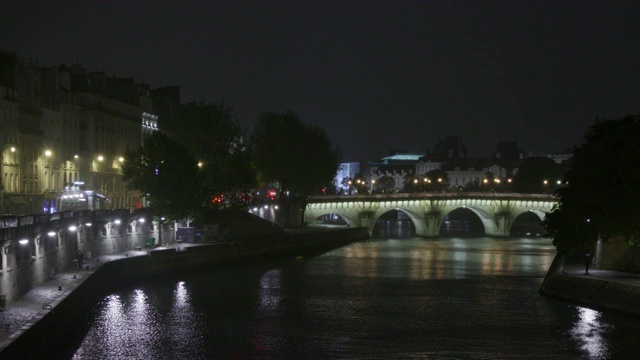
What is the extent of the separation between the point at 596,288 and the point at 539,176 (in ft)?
385

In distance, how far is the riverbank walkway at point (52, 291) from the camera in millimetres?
35353

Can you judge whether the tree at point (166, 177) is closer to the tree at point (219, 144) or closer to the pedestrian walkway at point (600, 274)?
the tree at point (219, 144)

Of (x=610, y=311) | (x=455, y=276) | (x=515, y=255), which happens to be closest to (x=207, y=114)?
(x=515, y=255)

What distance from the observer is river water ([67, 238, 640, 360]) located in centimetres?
4172

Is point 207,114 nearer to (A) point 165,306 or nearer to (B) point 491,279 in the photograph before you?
(B) point 491,279

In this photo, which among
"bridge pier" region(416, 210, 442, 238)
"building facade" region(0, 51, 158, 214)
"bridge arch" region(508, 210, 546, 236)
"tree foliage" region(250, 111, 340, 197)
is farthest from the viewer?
"bridge arch" region(508, 210, 546, 236)

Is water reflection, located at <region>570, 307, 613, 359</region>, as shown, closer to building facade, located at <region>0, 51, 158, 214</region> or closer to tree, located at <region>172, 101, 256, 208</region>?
building facade, located at <region>0, 51, 158, 214</region>

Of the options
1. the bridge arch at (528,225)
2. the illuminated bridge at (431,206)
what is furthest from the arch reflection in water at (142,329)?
the bridge arch at (528,225)

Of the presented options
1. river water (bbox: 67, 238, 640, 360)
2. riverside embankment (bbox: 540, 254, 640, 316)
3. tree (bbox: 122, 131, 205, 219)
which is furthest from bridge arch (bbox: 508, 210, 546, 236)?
riverside embankment (bbox: 540, 254, 640, 316)

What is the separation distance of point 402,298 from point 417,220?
69.9 m

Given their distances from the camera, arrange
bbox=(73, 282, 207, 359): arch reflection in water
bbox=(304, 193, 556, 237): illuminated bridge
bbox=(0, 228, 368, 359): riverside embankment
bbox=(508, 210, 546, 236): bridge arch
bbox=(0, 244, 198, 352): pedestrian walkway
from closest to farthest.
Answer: bbox=(0, 244, 198, 352): pedestrian walkway
bbox=(0, 228, 368, 359): riverside embankment
bbox=(73, 282, 207, 359): arch reflection in water
bbox=(304, 193, 556, 237): illuminated bridge
bbox=(508, 210, 546, 236): bridge arch

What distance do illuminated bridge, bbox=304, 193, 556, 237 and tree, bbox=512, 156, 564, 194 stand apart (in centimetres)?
3355

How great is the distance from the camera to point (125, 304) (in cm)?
5141

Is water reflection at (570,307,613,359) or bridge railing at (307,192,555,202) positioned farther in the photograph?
bridge railing at (307,192,555,202)
